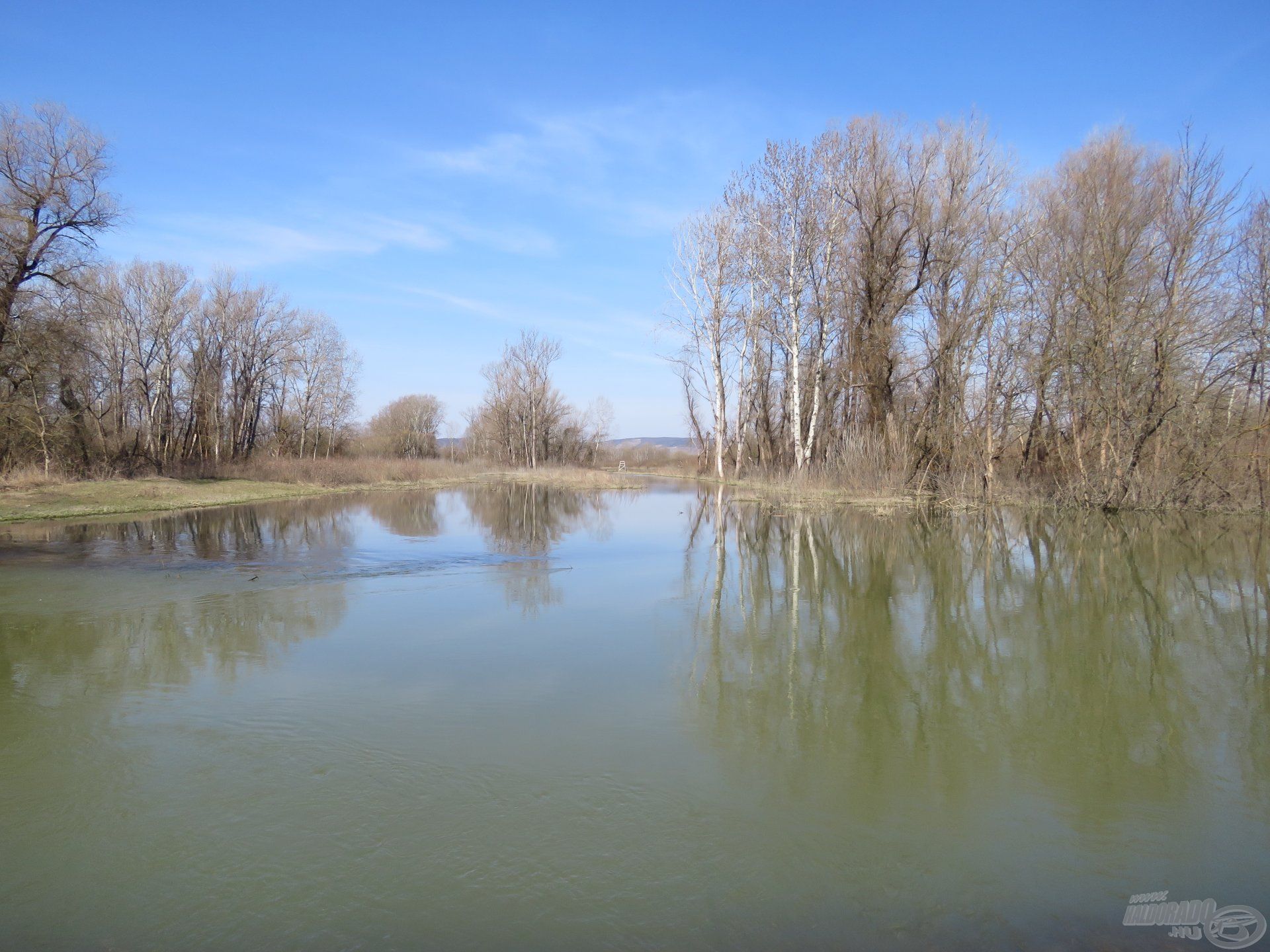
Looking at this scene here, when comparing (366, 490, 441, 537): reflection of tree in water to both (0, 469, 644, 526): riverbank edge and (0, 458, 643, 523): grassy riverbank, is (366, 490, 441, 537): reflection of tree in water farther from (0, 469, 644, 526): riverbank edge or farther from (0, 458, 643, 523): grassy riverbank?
(0, 458, 643, 523): grassy riverbank

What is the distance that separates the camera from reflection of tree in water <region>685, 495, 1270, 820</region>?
3.77 metres

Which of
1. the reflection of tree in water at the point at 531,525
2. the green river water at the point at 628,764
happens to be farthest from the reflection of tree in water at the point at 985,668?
the reflection of tree in water at the point at 531,525

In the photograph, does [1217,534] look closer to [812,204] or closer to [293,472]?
[812,204]

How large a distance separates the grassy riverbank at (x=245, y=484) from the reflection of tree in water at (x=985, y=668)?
1720cm

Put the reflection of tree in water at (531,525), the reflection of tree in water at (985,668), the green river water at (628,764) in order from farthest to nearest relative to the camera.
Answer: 1. the reflection of tree in water at (531,525)
2. the reflection of tree in water at (985,668)
3. the green river water at (628,764)

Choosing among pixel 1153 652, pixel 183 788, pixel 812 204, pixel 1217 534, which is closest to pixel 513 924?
pixel 183 788

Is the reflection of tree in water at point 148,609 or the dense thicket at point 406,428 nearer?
the reflection of tree in water at point 148,609

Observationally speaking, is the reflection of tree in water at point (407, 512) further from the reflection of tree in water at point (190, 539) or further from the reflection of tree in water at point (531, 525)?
the reflection of tree in water at point (531, 525)

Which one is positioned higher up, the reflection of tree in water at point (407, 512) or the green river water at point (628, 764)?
the reflection of tree in water at point (407, 512)

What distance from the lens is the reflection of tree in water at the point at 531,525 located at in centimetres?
874

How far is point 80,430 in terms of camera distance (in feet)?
96.6

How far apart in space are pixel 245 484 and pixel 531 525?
1874cm

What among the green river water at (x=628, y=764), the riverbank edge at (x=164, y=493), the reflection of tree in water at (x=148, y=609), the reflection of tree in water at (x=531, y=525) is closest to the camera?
the green river water at (x=628, y=764)

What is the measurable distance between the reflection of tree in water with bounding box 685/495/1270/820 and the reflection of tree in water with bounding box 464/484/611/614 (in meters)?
1.93
